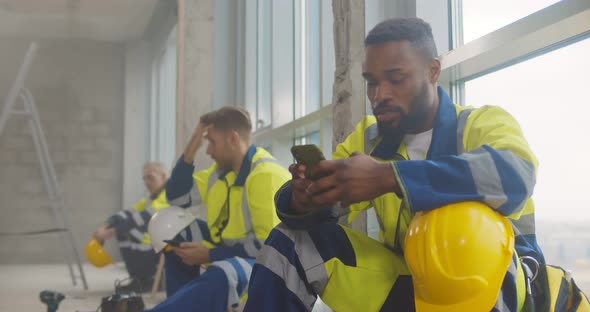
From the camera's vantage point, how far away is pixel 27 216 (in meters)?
9.64

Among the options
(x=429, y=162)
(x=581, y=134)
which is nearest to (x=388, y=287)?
(x=429, y=162)

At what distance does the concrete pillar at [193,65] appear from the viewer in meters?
4.57

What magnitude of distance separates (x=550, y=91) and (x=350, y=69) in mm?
650

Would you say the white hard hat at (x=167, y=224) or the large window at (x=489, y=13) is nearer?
the large window at (x=489, y=13)

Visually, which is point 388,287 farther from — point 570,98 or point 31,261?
point 31,261

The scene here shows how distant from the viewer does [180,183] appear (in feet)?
11.3

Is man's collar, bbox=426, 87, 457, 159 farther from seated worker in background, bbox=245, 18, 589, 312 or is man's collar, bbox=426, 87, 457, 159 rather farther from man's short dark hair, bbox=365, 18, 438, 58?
man's short dark hair, bbox=365, 18, 438, 58

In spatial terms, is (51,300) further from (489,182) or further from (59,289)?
(59,289)

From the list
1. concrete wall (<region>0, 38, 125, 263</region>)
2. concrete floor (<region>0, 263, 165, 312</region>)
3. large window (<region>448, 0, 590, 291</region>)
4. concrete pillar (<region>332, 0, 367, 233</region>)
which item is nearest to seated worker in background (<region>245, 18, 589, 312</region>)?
large window (<region>448, 0, 590, 291</region>)

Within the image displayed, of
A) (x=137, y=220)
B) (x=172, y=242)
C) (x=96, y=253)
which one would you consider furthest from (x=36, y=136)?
(x=172, y=242)

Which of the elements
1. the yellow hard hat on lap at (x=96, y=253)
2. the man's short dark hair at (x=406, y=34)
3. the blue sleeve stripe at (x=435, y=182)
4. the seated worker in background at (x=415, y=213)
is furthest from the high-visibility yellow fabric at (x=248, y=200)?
the yellow hard hat on lap at (x=96, y=253)

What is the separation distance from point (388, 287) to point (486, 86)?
1.03 meters

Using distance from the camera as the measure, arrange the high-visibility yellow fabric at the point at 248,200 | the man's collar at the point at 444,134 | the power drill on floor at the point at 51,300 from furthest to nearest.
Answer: the power drill on floor at the point at 51,300 → the high-visibility yellow fabric at the point at 248,200 → the man's collar at the point at 444,134

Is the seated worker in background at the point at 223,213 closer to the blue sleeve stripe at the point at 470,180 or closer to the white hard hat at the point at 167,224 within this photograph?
the white hard hat at the point at 167,224
